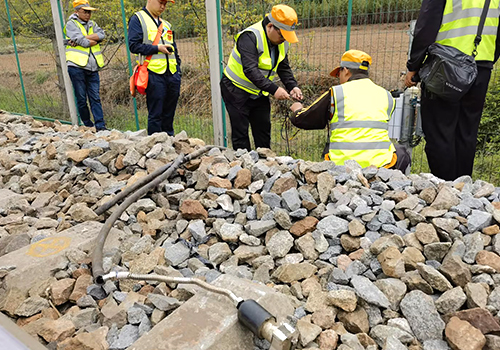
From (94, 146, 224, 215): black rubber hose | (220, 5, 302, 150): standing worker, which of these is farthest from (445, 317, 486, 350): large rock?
(220, 5, 302, 150): standing worker

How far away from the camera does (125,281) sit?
2391 mm

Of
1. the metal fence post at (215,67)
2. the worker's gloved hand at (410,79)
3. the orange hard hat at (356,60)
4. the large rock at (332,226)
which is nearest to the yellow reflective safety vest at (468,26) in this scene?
the worker's gloved hand at (410,79)

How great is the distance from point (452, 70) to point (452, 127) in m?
0.59

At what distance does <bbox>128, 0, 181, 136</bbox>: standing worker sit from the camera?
4949 mm

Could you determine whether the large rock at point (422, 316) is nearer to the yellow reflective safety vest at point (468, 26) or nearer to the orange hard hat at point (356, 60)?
the orange hard hat at point (356, 60)

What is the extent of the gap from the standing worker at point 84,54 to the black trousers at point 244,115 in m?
2.80

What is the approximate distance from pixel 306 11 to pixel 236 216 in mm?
3130

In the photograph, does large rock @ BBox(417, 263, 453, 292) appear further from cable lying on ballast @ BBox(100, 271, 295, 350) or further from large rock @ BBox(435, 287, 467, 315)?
cable lying on ballast @ BBox(100, 271, 295, 350)

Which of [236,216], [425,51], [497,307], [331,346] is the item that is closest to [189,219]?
[236,216]

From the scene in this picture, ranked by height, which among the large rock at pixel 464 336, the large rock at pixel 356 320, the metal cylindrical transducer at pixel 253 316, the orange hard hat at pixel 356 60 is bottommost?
the large rock at pixel 356 320

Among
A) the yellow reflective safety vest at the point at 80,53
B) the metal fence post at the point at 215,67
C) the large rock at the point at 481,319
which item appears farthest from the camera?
the yellow reflective safety vest at the point at 80,53

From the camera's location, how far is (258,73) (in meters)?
4.12

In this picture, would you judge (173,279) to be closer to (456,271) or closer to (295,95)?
(456,271)

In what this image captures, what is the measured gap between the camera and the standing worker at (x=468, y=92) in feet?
11.5
